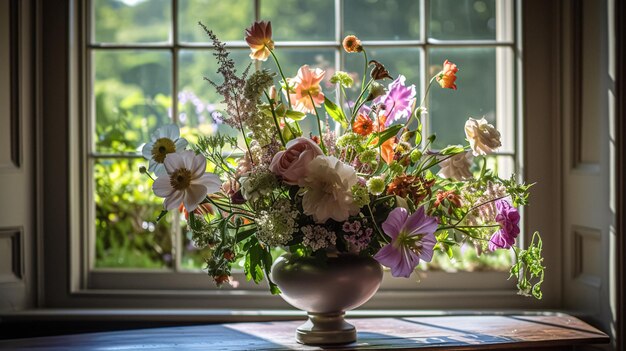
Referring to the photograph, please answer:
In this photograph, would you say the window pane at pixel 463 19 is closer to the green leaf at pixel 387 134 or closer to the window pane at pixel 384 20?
the window pane at pixel 384 20

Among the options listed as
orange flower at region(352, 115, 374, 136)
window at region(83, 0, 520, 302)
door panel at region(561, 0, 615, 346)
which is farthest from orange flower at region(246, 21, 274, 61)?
door panel at region(561, 0, 615, 346)

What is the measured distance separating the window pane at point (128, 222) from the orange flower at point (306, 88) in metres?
0.89

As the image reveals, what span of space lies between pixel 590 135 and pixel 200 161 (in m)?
1.21

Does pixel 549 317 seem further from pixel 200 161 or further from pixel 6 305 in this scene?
pixel 6 305

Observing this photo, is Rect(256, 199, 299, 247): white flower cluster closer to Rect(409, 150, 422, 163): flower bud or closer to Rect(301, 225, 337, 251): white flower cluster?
Rect(301, 225, 337, 251): white flower cluster

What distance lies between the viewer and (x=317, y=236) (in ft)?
5.88

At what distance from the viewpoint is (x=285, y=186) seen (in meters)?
1.82

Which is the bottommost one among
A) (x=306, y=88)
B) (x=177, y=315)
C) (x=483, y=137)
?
(x=177, y=315)

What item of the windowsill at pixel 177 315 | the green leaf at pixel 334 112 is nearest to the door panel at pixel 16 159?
the windowsill at pixel 177 315

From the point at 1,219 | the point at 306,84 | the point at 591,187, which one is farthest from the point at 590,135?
the point at 1,219

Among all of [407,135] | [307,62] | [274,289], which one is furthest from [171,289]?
[407,135]

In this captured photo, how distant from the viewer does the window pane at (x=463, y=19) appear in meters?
2.61

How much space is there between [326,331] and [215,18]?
45.3 inches

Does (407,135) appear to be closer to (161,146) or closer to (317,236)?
(317,236)
